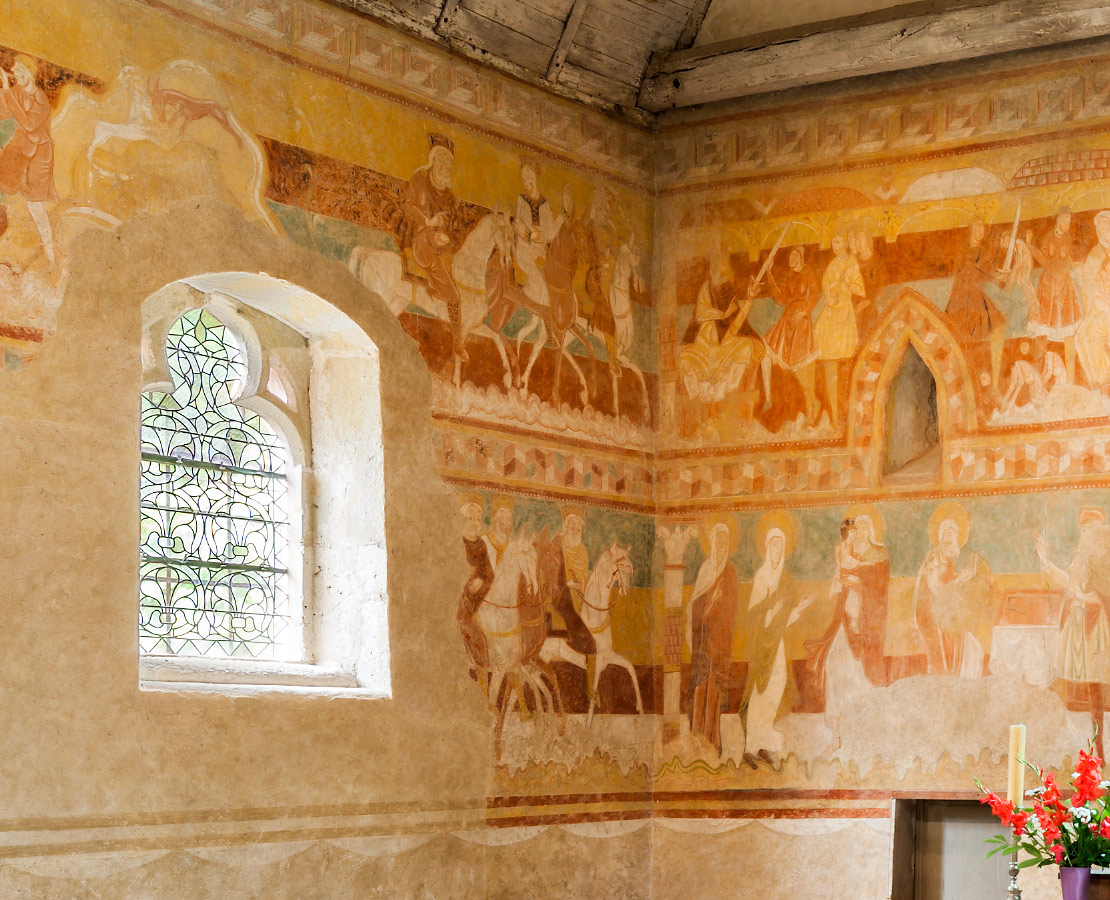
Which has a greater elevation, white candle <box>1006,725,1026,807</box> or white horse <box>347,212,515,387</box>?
white horse <box>347,212,515,387</box>

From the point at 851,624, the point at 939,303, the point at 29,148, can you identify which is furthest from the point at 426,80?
the point at 851,624

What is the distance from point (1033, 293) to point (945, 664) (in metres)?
2.30

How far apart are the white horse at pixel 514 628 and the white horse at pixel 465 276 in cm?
107

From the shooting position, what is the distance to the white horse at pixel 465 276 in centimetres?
905

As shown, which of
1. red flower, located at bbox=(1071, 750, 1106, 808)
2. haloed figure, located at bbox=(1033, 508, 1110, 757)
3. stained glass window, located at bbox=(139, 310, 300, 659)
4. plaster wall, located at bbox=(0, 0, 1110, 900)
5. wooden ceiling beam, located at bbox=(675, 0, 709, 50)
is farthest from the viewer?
wooden ceiling beam, located at bbox=(675, 0, 709, 50)

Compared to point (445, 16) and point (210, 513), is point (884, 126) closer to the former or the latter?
point (445, 16)

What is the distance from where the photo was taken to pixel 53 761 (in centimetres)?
719

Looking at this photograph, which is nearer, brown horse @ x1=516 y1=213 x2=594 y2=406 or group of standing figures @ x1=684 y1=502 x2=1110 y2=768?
group of standing figures @ x1=684 y1=502 x2=1110 y2=768

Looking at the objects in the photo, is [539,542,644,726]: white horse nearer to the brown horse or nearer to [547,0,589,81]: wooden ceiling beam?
Answer: the brown horse

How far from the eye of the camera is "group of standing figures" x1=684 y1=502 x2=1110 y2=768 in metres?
9.42

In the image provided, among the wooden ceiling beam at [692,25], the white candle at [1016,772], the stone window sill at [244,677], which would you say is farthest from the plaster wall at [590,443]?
the white candle at [1016,772]

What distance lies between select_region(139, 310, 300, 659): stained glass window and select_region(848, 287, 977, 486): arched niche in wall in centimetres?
361

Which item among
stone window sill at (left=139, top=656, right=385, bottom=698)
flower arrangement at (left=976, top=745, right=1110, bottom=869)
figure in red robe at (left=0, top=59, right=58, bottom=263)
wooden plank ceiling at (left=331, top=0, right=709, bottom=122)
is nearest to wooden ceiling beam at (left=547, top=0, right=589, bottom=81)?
wooden plank ceiling at (left=331, top=0, right=709, bottom=122)

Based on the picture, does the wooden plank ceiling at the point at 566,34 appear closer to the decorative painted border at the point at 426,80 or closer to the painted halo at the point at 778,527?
the decorative painted border at the point at 426,80
